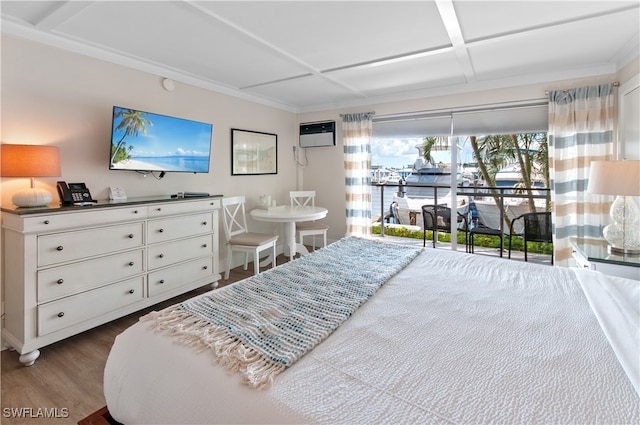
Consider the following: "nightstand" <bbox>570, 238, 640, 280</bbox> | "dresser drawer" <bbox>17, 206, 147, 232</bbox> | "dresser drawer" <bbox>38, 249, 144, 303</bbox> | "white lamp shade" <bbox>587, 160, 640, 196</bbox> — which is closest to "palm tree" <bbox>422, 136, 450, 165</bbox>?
"white lamp shade" <bbox>587, 160, 640, 196</bbox>

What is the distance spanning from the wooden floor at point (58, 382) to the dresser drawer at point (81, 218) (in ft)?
3.02

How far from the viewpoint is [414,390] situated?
94 cm

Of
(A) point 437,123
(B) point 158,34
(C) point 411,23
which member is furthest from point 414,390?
(A) point 437,123

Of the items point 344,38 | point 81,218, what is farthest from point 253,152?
point 81,218

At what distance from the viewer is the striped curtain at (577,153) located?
335 centimetres

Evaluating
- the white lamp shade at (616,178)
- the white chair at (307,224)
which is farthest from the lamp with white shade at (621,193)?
the white chair at (307,224)

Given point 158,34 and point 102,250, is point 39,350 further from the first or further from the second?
point 158,34

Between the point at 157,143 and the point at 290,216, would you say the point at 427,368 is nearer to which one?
the point at 290,216

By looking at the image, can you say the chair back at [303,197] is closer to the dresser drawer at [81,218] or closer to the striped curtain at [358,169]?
the striped curtain at [358,169]

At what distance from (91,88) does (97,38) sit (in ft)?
Result: 1.42

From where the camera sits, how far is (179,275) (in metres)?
3.23

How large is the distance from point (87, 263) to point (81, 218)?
352 mm

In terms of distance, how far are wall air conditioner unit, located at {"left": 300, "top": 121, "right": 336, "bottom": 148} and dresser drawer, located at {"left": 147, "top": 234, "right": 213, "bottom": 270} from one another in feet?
8.00

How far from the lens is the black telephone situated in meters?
2.59
